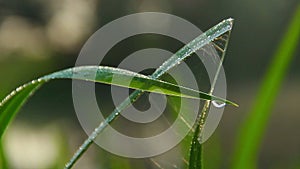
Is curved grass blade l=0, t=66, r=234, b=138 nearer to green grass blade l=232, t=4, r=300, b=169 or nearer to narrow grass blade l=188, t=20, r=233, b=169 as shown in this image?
narrow grass blade l=188, t=20, r=233, b=169

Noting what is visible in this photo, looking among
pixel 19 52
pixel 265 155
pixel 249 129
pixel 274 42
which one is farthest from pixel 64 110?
pixel 249 129

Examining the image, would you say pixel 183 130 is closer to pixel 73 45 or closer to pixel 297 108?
pixel 297 108

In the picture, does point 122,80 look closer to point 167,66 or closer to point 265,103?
point 167,66

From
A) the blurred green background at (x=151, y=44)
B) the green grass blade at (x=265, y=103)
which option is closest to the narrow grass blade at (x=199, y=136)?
the green grass blade at (x=265, y=103)

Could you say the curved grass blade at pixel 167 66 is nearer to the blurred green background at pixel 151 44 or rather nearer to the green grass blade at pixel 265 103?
the green grass blade at pixel 265 103

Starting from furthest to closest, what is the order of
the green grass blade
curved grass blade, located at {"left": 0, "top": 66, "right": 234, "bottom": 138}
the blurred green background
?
the blurred green background
the green grass blade
curved grass blade, located at {"left": 0, "top": 66, "right": 234, "bottom": 138}

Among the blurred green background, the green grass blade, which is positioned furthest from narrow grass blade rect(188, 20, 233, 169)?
the blurred green background

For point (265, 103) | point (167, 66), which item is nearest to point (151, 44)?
point (265, 103)

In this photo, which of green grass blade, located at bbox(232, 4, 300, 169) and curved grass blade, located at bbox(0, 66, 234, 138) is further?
green grass blade, located at bbox(232, 4, 300, 169)
